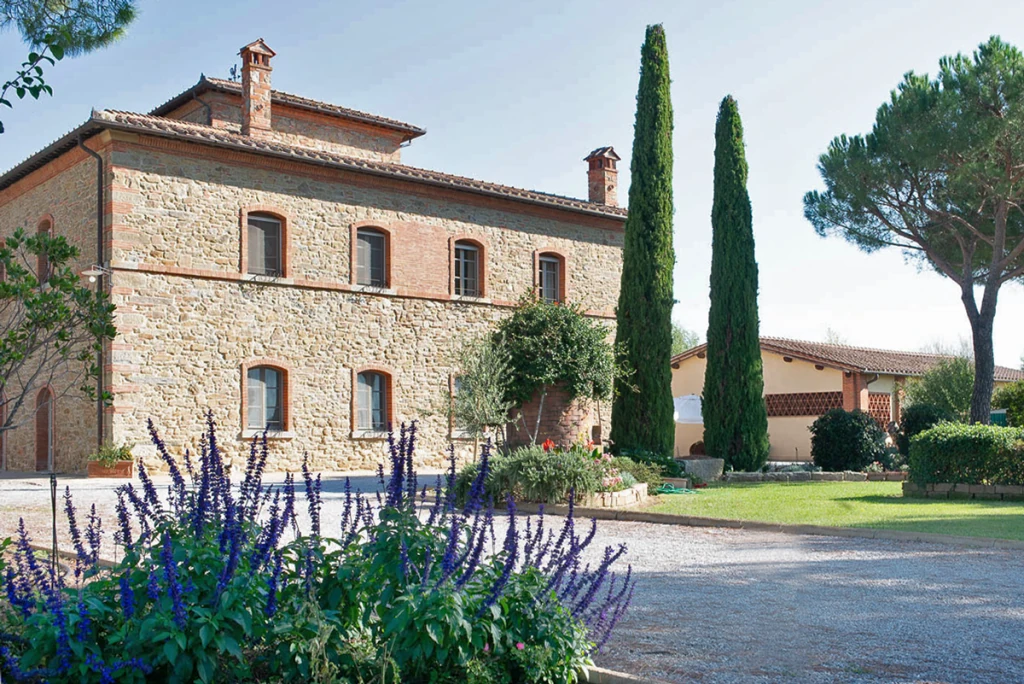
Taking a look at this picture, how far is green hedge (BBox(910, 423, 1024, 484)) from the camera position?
1298 cm

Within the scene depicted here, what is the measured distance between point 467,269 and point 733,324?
251 inches

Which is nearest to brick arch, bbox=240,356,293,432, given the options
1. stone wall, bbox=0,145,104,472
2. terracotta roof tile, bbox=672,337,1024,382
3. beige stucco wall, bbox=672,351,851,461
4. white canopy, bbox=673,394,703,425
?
stone wall, bbox=0,145,104,472

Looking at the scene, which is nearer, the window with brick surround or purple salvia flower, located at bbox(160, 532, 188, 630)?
purple salvia flower, located at bbox(160, 532, 188, 630)

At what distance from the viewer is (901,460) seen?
64.9 ft

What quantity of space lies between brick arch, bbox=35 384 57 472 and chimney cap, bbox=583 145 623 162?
14.8 meters

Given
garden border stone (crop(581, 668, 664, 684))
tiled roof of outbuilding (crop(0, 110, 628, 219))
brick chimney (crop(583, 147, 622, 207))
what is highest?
brick chimney (crop(583, 147, 622, 207))

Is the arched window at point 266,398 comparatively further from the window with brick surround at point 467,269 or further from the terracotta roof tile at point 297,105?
the terracotta roof tile at point 297,105

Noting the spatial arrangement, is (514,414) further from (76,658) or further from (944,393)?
(944,393)

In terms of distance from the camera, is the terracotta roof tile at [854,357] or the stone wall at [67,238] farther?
the terracotta roof tile at [854,357]

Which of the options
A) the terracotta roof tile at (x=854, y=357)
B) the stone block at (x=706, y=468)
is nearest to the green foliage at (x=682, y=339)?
the terracotta roof tile at (x=854, y=357)

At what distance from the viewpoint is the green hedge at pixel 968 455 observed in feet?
42.6

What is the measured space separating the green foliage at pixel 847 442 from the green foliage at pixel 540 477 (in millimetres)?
8942

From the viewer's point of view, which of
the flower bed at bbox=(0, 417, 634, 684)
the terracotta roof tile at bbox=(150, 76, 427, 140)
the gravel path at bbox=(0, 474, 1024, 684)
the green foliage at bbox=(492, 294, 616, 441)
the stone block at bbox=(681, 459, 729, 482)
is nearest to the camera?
the flower bed at bbox=(0, 417, 634, 684)

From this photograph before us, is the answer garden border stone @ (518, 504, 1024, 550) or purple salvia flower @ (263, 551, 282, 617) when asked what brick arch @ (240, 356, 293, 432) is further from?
purple salvia flower @ (263, 551, 282, 617)
